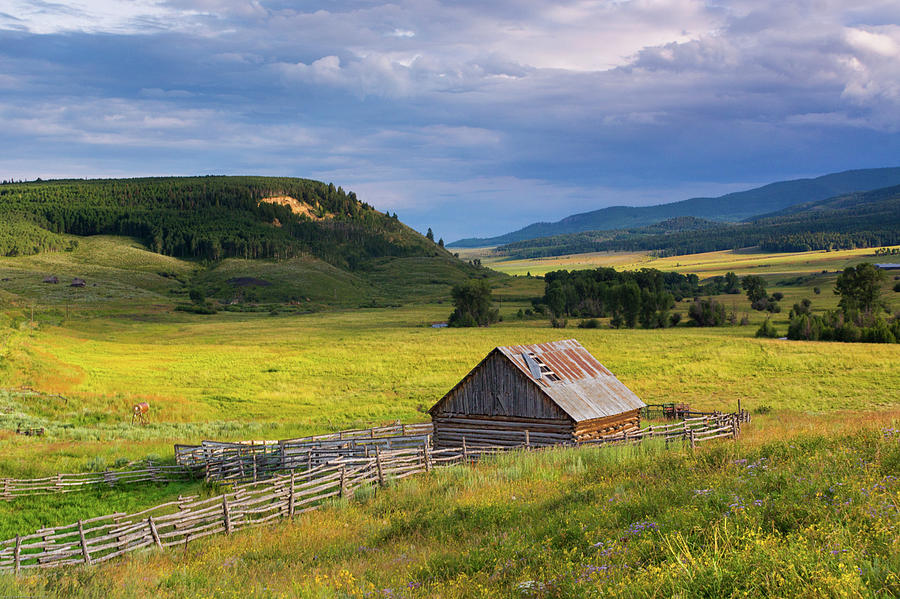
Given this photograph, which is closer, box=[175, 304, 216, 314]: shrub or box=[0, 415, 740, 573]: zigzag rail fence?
box=[0, 415, 740, 573]: zigzag rail fence

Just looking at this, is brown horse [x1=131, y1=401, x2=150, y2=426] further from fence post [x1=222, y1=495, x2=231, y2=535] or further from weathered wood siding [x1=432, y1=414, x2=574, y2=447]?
fence post [x1=222, y1=495, x2=231, y2=535]

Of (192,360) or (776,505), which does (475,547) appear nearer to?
(776,505)

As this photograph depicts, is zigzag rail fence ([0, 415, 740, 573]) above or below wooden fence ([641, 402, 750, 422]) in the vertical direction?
above

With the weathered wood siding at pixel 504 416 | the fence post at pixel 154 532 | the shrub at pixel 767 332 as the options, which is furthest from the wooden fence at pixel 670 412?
the shrub at pixel 767 332

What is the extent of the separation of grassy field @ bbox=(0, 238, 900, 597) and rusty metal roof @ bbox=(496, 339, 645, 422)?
641 centimetres

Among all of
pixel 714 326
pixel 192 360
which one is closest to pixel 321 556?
pixel 192 360

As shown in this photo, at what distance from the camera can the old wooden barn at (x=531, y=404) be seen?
2756cm

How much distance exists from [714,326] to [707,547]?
105 m

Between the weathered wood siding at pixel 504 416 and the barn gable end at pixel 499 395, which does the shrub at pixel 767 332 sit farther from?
the barn gable end at pixel 499 395

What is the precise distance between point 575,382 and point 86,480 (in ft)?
67.5

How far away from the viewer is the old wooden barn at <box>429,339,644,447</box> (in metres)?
27.6

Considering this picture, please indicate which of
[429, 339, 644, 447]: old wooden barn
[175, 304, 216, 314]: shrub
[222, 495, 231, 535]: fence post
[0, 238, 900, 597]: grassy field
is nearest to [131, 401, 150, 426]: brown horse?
[0, 238, 900, 597]: grassy field

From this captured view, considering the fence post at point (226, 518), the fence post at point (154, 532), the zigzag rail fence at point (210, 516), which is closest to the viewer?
the zigzag rail fence at point (210, 516)

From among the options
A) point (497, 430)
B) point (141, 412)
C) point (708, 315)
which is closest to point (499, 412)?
point (497, 430)
